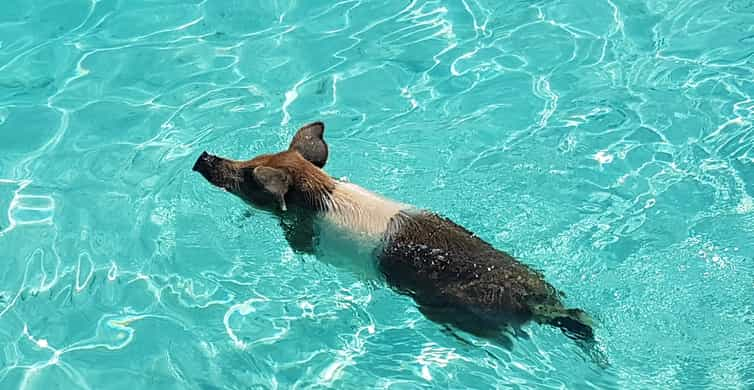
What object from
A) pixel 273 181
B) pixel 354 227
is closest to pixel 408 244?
pixel 354 227

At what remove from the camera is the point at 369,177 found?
7.24m

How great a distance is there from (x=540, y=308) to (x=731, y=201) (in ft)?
7.19

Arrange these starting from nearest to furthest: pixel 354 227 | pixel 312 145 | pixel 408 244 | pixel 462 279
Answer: pixel 462 279 → pixel 408 244 → pixel 354 227 → pixel 312 145

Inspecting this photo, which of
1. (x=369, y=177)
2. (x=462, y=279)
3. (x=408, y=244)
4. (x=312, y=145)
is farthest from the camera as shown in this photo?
(x=369, y=177)

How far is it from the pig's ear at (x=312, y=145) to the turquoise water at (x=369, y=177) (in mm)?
664

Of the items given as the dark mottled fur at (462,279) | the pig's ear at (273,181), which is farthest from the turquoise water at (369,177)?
the pig's ear at (273,181)

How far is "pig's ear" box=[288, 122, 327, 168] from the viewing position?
6.39 meters

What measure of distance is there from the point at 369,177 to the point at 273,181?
1.47m

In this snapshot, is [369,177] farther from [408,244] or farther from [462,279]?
[462,279]

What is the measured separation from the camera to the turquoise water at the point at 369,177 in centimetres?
607

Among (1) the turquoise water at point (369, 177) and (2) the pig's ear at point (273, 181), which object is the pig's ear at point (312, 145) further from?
(1) the turquoise water at point (369, 177)

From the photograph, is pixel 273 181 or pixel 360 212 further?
pixel 360 212

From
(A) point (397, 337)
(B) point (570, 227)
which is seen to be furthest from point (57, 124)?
(B) point (570, 227)

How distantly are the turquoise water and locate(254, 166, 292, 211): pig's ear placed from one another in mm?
809
